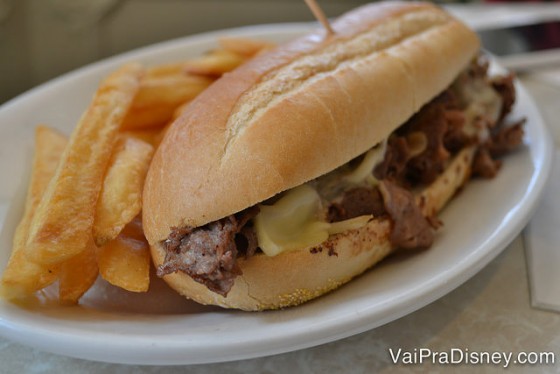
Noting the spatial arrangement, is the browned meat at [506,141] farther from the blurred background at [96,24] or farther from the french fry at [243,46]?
the blurred background at [96,24]

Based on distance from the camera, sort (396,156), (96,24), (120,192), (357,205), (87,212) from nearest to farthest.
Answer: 1. (87,212)
2. (120,192)
3. (357,205)
4. (396,156)
5. (96,24)

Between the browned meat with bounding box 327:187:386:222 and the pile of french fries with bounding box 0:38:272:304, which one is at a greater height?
the pile of french fries with bounding box 0:38:272:304

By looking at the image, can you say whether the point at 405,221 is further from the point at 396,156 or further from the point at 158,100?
the point at 158,100

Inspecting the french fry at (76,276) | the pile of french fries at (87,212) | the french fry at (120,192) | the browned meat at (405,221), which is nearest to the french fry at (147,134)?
the pile of french fries at (87,212)

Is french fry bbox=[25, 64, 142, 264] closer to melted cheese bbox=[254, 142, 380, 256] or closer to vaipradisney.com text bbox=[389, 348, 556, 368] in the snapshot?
melted cheese bbox=[254, 142, 380, 256]

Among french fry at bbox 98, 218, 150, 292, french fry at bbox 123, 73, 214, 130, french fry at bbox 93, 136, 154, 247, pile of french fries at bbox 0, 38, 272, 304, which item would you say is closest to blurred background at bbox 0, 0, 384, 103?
french fry at bbox 123, 73, 214, 130

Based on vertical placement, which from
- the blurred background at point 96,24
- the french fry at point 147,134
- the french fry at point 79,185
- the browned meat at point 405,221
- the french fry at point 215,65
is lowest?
the blurred background at point 96,24

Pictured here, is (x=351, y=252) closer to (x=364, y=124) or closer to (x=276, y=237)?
(x=276, y=237)

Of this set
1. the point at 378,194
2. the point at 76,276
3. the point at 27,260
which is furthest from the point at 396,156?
the point at 27,260
